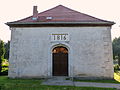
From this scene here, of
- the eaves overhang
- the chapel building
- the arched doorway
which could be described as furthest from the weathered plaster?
the arched doorway

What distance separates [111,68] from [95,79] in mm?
1725

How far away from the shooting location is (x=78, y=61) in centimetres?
872

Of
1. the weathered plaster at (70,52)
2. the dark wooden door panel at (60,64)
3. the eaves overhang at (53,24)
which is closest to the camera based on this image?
the weathered plaster at (70,52)

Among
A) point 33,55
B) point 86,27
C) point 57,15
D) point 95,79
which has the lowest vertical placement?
point 95,79

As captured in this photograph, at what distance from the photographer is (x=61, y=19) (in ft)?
30.9

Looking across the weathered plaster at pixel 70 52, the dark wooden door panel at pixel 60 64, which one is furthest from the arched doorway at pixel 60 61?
the weathered plaster at pixel 70 52

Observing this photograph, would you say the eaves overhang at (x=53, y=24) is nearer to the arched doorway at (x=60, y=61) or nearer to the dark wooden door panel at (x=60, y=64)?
the arched doorway at (x=60, y=61)

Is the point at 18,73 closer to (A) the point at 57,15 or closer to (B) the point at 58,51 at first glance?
(B) the point at 58,51

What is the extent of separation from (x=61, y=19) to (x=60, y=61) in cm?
401

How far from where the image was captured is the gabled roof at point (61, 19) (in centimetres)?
891

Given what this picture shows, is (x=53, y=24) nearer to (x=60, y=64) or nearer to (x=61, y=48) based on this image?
(x=61, y=48)

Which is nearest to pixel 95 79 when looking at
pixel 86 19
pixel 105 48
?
pixel 105 48

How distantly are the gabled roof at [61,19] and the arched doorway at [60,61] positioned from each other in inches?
103

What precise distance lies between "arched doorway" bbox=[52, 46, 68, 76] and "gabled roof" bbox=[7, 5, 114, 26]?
2622 mm
